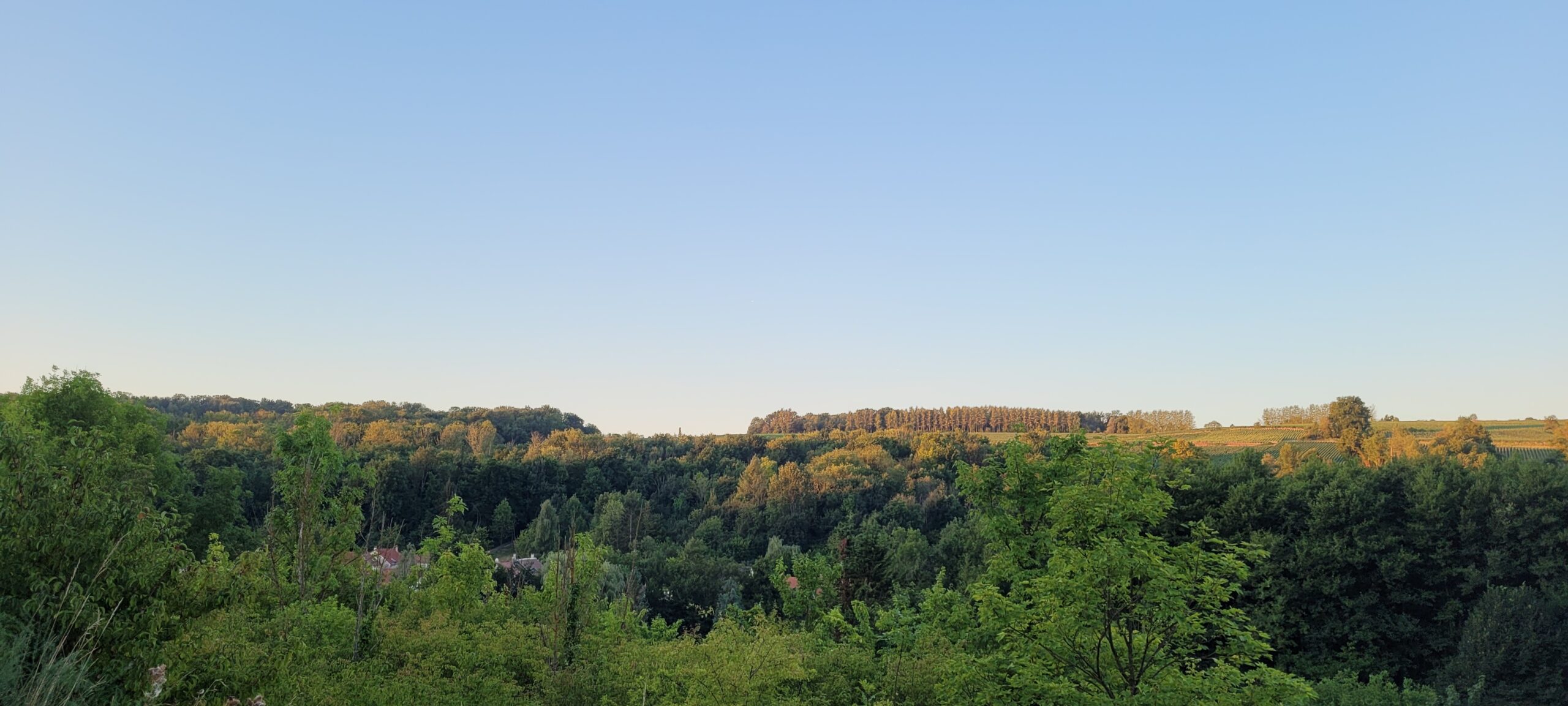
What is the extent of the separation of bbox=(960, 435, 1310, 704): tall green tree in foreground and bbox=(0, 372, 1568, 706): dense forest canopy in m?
0.06

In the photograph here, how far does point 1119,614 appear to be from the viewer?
473 inches

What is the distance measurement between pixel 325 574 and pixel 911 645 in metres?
12.1

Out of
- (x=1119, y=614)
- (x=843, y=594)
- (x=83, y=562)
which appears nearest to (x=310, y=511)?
(x=83, y=562)

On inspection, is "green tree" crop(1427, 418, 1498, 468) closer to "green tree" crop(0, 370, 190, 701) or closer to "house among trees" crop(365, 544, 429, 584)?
"house among trees" crop(365, 544, 429, 584)

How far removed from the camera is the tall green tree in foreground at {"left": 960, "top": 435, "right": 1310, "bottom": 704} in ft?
38.3

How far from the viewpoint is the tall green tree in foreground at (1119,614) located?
11.7 meters

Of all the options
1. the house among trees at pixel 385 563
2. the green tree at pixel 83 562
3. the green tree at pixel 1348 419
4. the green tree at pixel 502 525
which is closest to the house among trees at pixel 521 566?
the house among trees at pixel 385 563

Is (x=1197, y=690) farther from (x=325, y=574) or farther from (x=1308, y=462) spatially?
(x=1308, y=462)

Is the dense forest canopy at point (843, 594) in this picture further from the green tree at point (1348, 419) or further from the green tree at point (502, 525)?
the green tree at point (502, 525)

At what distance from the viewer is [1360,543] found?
99.0ft

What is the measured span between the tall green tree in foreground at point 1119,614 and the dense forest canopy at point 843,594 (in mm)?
56

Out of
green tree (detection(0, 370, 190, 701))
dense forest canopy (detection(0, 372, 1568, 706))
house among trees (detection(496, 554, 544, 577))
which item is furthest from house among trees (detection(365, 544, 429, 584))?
house among trees (detection(496, 554, 544, 577))

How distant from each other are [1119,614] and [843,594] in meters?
18.9

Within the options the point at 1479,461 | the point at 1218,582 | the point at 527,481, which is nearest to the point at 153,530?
the point at 1218,582
